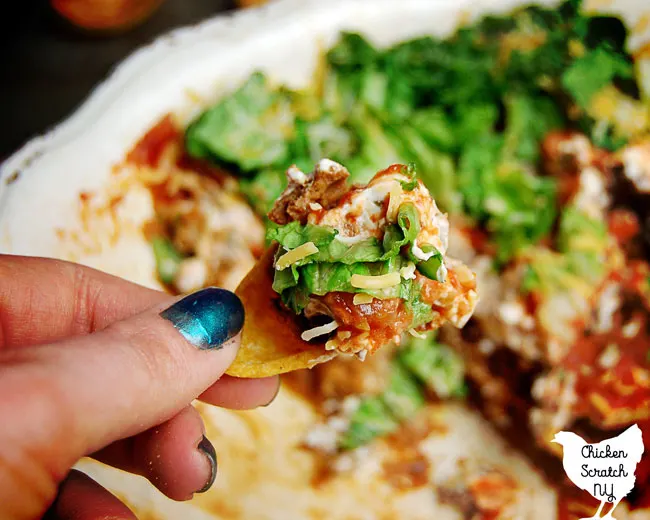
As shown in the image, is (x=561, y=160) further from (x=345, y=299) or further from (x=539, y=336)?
(x=345, y=299)

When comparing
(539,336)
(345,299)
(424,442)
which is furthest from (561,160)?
(345,299)

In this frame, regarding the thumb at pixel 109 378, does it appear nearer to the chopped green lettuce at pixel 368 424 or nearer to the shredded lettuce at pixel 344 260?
the shredded lettuce at pixel 344 260

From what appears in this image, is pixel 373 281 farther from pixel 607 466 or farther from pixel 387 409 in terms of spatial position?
pixel 387 409

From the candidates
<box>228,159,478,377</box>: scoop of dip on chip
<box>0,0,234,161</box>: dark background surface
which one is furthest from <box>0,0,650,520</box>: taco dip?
<box>0,0,234,161</box>: dark background surface

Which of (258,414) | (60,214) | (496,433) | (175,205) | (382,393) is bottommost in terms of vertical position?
(496,433)

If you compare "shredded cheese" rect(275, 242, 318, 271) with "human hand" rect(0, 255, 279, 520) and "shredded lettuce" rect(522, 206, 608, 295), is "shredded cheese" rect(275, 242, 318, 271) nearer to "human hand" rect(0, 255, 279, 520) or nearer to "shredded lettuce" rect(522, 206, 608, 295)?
"human hand" rect(0, 255, 279, 520)

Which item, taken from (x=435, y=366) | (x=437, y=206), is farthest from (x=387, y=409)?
(x=437, y=206)

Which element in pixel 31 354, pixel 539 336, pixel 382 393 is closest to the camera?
pixel 31 354
